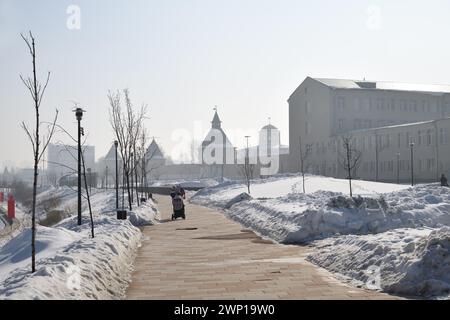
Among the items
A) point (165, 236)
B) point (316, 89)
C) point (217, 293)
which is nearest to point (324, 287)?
point (217, 293)

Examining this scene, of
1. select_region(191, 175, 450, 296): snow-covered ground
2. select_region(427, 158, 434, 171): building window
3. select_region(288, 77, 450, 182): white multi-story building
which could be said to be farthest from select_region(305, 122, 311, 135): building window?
select_region(191, 175, 450, 296): snow-covered ground

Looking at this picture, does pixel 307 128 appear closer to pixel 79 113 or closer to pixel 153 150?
pixel 153 150

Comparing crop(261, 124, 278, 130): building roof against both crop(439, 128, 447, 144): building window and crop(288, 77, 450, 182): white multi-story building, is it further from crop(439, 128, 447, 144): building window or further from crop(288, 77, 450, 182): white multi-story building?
crop(439, 128, 447, 144): building window

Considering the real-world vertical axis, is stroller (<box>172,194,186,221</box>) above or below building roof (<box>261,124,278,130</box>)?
below

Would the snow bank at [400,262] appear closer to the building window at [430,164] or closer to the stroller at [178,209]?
the stroller at [178,209]

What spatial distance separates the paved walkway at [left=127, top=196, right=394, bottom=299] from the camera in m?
8.12

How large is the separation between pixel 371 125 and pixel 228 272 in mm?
65697

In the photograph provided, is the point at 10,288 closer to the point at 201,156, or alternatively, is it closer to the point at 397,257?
the point at 397,257

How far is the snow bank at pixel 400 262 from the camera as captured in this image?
26.4 feet

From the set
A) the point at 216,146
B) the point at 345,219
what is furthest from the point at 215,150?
the point at 345,219

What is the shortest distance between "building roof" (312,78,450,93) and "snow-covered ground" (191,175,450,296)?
152 feet

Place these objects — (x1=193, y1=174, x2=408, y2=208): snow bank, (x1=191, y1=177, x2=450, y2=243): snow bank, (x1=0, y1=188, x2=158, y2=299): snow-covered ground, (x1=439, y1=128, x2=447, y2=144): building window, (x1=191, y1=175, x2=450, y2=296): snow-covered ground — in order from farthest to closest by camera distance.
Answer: (x1=439, y1=128, x2=447, y2=144): building window, (x1=193, y1=174, x2=408, y2=208): snow bank, (x1=191, y1=177, x2=450, y2=243): snow bank, (x1=191, y1=175, x2=450, y2=296): snow-covered ground, (x1=0, y1=188, x2=158, y2=299): snow-covered ground

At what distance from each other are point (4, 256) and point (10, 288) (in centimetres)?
642

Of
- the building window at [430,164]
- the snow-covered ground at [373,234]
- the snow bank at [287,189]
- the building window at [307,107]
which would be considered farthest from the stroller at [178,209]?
the building window at [307,107]
